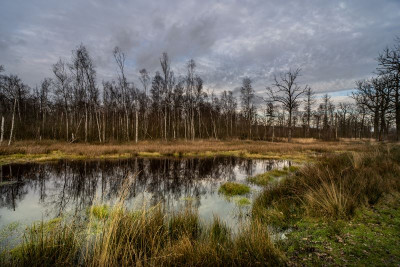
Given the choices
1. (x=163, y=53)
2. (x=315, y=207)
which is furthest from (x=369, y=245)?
(x=163, y=53)

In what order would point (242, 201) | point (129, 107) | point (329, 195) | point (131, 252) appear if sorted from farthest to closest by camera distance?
1. point (129, 107)
2. point (242, 201)
3. point (329, 195)
4. point (131, 252)

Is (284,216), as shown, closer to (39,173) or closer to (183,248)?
(183,248)

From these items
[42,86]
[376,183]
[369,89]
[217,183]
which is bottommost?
[217,183]

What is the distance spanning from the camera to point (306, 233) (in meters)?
3.97

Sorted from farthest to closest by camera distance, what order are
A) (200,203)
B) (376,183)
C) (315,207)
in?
(200,203)
(376,183)
(315,207)

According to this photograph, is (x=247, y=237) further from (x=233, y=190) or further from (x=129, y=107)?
(x=129, y=107)

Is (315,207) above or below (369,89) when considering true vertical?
below

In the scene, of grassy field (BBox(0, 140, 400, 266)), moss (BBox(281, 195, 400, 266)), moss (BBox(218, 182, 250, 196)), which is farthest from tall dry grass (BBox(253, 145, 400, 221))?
moss (BBox(218, 182, 250, 196))

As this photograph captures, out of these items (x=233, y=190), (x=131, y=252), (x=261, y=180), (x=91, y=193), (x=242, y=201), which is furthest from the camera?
(x=261, y=180)

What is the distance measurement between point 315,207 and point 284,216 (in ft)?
2.96

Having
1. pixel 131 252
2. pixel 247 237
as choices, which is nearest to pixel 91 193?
pixel 131 252

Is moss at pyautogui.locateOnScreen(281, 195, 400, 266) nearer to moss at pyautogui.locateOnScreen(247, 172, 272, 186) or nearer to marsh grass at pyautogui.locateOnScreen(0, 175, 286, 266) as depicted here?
marsh grass at pyautogui.locateOnScreen(0, 175, 286, 266)

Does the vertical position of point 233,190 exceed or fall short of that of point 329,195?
it falls short

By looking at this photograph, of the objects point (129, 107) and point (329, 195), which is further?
point (129, 107)
